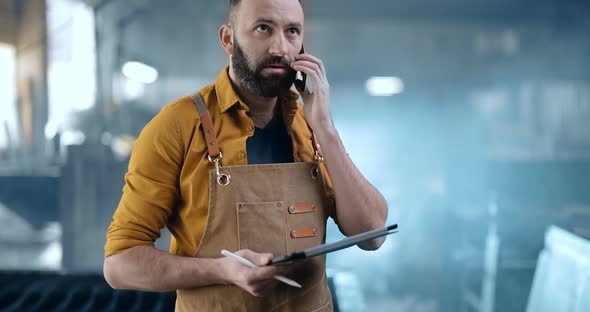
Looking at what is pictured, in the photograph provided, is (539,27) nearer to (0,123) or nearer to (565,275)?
(565,275)

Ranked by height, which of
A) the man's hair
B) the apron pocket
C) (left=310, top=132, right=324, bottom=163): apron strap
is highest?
the man's hair

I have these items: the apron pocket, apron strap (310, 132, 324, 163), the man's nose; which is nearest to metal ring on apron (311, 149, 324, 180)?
apron strap (310, 132, 324, 163)

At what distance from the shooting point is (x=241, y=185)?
1.20 m

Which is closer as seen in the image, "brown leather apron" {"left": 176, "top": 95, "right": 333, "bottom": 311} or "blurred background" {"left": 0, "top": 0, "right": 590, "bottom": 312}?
"brown leather apron" {"left": 176, "top": 95, "right": 333, "bottom": 311}

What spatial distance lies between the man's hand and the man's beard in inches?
1.1

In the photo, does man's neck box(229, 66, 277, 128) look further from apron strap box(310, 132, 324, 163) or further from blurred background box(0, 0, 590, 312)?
blurred background box(0, 0, 590, 312)

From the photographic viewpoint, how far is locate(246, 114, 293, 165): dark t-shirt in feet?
4.10

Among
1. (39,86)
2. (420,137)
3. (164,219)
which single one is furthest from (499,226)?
(39,86)

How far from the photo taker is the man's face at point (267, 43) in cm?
121

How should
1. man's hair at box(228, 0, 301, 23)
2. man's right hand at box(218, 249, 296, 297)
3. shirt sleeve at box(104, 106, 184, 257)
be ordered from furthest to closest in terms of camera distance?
man's hair at box(228, 0, 301, 23) < shirt sleeve at box(104, 106, 184, 257) < man's right hand at box(218, 249, 296, 297)

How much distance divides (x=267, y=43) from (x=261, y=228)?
378 mm

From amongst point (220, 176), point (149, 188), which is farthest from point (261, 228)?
point (149, 188)

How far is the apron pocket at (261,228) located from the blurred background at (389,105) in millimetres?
1700

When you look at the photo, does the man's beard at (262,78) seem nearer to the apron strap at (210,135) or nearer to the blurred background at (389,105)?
the apron strap at (210,135)
